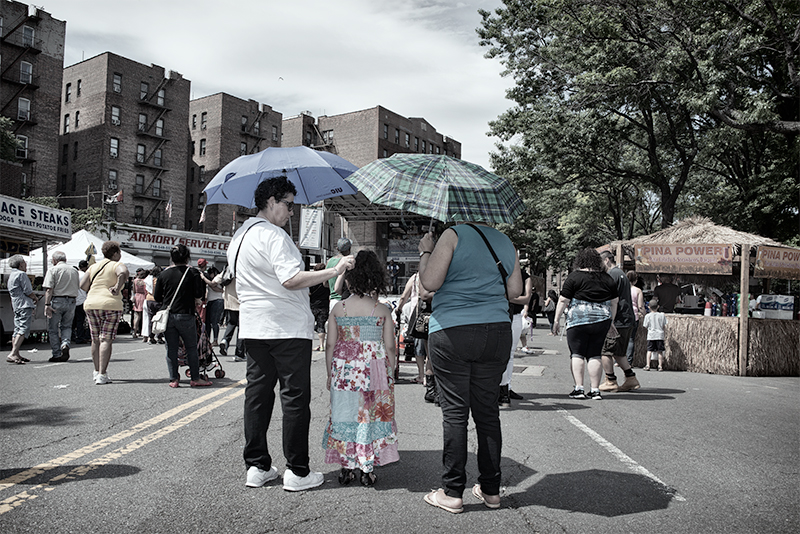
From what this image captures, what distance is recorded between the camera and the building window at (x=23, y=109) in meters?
37.5

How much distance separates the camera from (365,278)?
414 centimetres

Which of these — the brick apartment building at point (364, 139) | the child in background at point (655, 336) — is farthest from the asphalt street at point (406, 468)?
the brick apartment building at point (364, 139)

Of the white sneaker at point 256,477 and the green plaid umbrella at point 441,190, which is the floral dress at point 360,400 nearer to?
the white sneaker at point 256,477

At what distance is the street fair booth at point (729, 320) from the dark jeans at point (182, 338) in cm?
847

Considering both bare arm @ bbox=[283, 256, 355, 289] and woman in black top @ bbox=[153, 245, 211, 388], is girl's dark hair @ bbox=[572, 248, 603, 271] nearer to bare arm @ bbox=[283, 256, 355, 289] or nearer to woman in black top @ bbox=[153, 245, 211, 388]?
bare arm @ bbox=[283, 256, 355, 289]

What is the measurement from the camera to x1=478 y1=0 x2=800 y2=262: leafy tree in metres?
15.3

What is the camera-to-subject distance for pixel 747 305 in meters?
10.9

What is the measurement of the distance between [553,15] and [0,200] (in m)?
16.1

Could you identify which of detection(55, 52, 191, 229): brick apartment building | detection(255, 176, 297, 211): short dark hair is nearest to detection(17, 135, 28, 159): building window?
detection(55, 52, 191, 229): brick apartment building

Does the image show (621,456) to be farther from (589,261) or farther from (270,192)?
(270,192)

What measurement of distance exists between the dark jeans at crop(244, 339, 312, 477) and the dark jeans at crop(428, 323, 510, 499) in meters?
0.88

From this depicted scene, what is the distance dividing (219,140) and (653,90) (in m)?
43.8

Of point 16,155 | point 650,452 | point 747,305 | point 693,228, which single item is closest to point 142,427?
point 650,452

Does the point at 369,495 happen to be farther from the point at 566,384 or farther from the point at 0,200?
the point at 0,200
